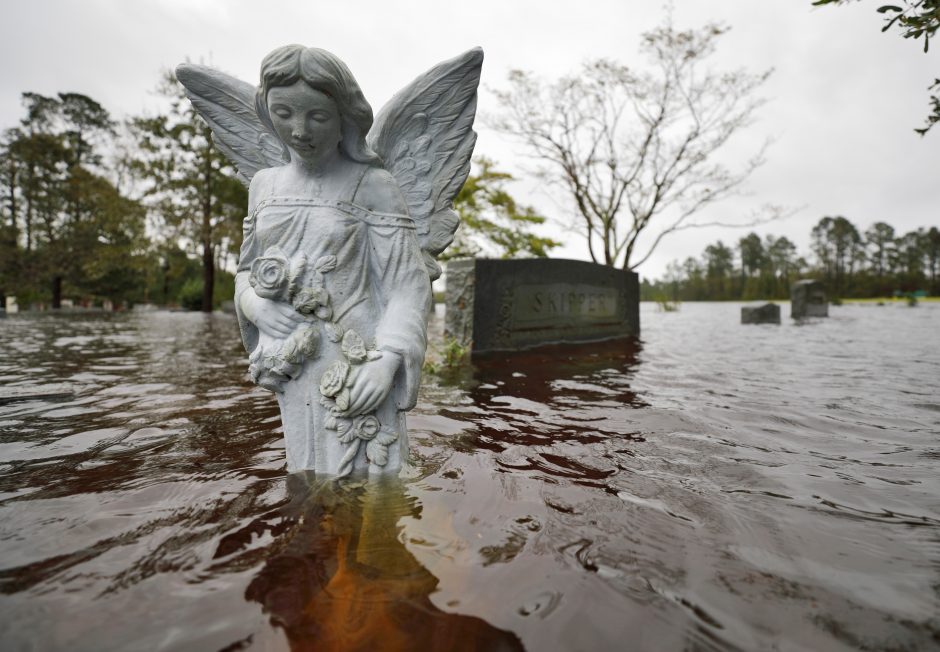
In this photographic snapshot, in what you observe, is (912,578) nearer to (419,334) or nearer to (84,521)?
(419,334)

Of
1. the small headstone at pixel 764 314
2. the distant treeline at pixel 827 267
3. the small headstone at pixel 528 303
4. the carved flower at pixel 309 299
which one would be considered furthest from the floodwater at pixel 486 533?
the distant treeline at pixel 827 267

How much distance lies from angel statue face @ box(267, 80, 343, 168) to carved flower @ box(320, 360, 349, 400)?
2.40 ft

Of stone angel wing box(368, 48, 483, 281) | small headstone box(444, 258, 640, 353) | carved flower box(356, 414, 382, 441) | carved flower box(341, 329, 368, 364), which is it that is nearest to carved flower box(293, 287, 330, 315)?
carved flower box(341, 329, 368, 364)

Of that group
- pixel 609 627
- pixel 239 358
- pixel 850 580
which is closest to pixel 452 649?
pixel 609 627

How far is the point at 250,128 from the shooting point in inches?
77.0

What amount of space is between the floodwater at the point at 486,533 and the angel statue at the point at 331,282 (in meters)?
0.23

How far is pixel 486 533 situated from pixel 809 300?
1842 centimetres

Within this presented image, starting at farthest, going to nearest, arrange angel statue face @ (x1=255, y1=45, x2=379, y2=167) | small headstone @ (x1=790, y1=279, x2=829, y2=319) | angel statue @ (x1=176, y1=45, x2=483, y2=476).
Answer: small headstone @ (x1=790, y1=279, x2=829, y2=319), angel statue @ (x1=176, y1=45, x2=483, y2=476), angel statue face @ (x1=255, y1=45, x2=379, y2=167)

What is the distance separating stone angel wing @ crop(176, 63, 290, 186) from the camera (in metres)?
1.88

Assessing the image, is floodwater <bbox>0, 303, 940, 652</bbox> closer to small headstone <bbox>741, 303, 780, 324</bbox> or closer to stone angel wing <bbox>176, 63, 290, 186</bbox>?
stone angel wing <bbox>176, 63, 290, 186</bbox>

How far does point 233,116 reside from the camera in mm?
1948

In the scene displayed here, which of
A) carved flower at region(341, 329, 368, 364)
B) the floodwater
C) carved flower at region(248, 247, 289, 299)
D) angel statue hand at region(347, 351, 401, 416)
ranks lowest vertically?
the floodwater

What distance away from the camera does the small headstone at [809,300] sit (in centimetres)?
1555

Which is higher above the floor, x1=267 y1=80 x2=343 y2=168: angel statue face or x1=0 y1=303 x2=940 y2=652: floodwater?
x1=267 y1=80 x2=343 y2=168: angel statue face
